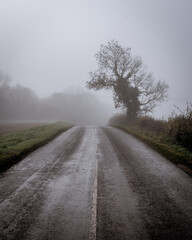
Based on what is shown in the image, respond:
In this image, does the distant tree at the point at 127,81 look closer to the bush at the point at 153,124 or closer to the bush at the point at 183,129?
the bush at the point at 153,124

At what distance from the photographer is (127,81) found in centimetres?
2831

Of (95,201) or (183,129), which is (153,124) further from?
(95,201)

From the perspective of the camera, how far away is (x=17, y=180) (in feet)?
19.9

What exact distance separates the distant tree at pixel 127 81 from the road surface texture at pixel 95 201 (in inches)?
837

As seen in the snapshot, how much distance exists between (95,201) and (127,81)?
25772mm

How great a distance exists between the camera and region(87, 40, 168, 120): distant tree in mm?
27266

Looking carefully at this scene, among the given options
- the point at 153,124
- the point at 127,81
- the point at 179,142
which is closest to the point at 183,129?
the point at 179,142

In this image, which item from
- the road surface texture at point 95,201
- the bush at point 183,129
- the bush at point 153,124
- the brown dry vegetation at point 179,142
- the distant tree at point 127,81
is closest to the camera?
the road surface texture at point 95,201

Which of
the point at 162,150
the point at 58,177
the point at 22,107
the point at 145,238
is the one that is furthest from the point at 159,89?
the point at 22,107

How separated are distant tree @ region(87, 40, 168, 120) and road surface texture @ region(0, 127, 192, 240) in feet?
69.8

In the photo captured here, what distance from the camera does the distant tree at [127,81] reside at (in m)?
27.3

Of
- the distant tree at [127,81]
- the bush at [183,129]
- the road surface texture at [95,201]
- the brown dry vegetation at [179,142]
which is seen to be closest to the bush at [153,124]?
the brown dry vegetation at [179,142]

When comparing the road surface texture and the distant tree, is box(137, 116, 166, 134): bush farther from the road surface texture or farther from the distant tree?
the road surface texture

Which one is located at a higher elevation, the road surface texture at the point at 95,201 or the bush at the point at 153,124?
the bush at the point at 153,124
